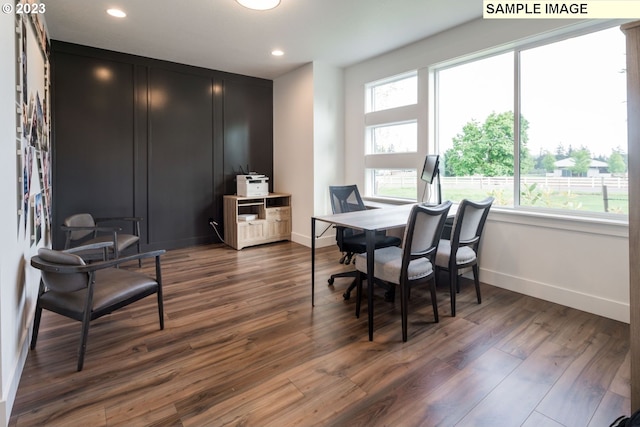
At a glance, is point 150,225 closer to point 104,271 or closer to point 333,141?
point 104,271

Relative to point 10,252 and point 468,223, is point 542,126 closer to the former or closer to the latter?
point 468,223

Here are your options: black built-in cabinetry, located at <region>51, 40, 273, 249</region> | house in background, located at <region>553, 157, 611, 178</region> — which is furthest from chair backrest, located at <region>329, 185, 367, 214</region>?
black built-in cabinetry, located at <region>51, 40, 273, 249</region>

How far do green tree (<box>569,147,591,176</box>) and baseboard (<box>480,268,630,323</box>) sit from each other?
40.3 inches

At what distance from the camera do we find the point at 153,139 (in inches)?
188

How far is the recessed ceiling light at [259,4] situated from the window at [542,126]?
2120mm

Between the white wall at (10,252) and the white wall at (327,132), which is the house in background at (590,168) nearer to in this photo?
the white wall at (327,132)

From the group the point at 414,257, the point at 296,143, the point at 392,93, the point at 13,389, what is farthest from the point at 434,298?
the point at 296,143

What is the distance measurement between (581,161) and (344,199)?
2175mm

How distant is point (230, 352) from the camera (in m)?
2.22

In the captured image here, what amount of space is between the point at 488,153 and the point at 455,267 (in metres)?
1.52

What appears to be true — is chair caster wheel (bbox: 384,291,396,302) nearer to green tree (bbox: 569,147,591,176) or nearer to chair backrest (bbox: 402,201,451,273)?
chair backrest (bbox: 402,201,451,273)

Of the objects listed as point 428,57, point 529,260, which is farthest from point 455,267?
point 428,57

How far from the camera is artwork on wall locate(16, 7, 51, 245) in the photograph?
2115 mm

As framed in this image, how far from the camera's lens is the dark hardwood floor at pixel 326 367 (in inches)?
65.7
